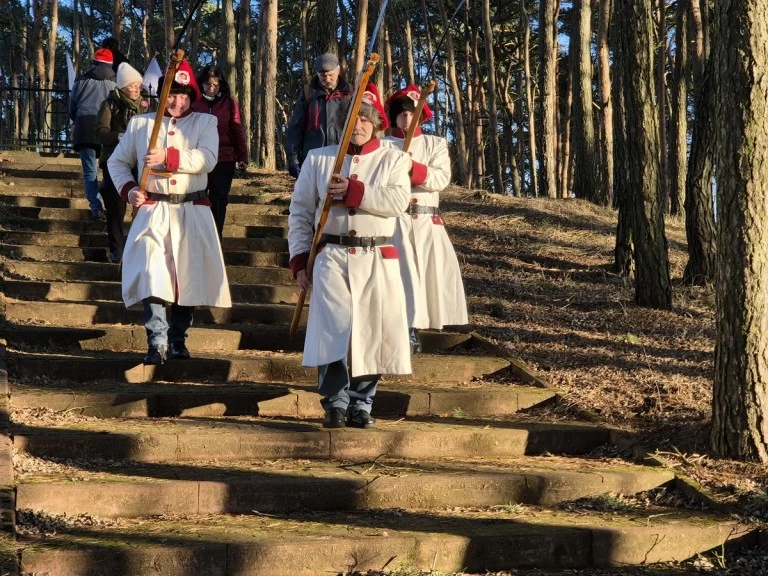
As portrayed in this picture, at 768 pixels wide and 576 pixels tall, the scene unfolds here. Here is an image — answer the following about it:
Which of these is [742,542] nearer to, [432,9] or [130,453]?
[130,453]

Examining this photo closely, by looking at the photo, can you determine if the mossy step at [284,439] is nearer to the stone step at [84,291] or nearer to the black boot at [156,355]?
the black boot at [156,355]

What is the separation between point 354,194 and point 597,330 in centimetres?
390

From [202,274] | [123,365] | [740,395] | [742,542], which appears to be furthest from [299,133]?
[742,542]

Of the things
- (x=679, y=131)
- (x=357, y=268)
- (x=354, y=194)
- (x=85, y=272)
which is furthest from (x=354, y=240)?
(x=679, y=131)

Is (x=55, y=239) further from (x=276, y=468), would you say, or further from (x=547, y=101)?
(x=547, y=101)

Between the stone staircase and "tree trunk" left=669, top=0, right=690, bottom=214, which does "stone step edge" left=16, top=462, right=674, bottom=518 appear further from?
"tree trunk" left=669, top=0, right=690, bottom=214

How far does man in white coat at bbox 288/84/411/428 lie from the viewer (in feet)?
20.2

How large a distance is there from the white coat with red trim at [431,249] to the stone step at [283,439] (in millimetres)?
1407

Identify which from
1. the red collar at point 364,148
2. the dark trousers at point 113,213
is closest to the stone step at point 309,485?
the red collar at point 364,148

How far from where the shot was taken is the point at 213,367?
7.28m

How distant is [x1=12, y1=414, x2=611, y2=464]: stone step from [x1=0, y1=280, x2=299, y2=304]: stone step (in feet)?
9.38

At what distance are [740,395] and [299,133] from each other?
15.7 ft

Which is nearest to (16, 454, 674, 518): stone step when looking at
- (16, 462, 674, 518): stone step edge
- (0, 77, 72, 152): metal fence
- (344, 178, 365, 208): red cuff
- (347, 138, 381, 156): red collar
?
(16, 462, 674, 518): stone step edge

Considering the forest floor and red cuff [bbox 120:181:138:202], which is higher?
red cuff [bbox 120:181:138:202]
